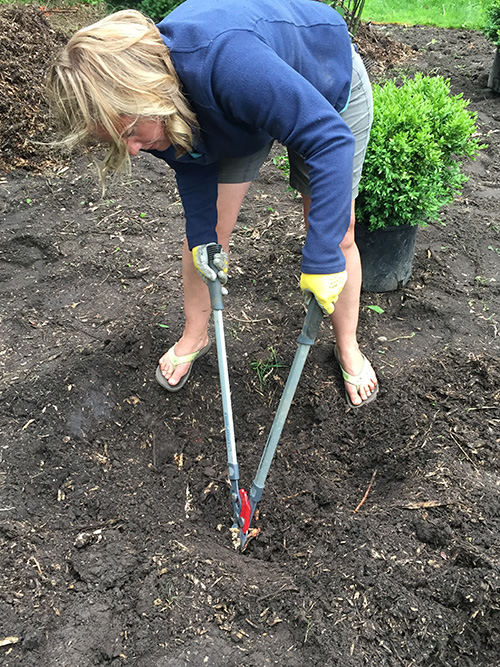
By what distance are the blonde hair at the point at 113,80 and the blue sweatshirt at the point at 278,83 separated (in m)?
0.06

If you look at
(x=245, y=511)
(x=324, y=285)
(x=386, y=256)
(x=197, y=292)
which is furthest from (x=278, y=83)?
(x=386, y=256)

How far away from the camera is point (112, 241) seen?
145 inches

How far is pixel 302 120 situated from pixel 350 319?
1.18 metres

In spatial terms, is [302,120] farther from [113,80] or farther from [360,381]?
[360,381]

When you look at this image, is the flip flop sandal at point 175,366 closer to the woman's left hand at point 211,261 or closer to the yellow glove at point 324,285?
the woman's left hand at point 211,261

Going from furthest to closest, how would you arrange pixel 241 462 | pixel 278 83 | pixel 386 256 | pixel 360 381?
pixel 386 256 < pixel 360 381 < pixel 241 462 < pixel 278 83

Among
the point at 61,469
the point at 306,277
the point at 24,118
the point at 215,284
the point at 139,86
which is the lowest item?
the point at 61,469

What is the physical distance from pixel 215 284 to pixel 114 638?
1.23 metres

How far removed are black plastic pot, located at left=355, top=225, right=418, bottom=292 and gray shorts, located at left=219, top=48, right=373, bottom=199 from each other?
0.79 metres

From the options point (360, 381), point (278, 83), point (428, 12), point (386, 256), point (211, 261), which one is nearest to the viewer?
point (278, 83)

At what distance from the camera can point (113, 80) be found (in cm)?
152

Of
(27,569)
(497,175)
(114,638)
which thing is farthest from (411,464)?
(497,175)

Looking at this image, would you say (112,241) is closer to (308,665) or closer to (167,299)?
(167,299)

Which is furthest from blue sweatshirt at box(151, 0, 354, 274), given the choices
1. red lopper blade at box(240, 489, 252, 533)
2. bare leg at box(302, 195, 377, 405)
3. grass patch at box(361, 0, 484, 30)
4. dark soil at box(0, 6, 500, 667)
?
grass patch at box(361, 0, 484, 30)
